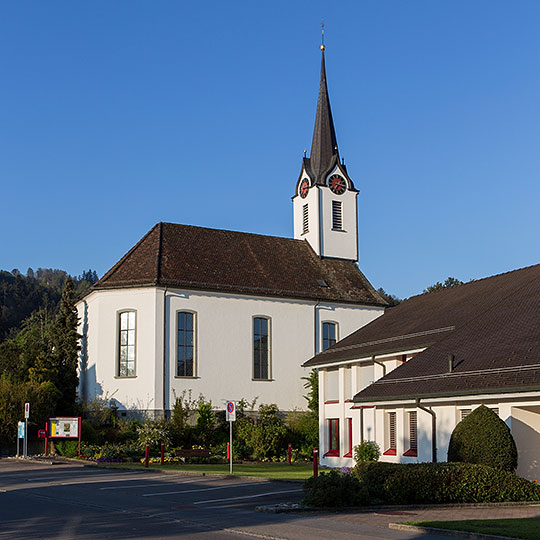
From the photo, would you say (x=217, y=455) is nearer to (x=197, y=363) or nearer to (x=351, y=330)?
(x=197, y=363)

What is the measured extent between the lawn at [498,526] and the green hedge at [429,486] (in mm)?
2711

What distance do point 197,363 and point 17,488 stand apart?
20831 mm

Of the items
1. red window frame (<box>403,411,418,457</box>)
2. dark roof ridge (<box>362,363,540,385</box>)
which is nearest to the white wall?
red window frame (<box>403,411,418,457</box>)

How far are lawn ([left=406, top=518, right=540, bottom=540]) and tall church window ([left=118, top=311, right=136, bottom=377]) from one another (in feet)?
95.5

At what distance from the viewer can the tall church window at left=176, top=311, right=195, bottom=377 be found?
4106cm

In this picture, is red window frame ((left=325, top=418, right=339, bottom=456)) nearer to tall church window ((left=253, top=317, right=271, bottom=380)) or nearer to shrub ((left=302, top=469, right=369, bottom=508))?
tall church window ((left=253, top=317, right=271, bottom=380))

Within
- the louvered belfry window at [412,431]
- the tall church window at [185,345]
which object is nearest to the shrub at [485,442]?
the louvered belfry window at [412,431]

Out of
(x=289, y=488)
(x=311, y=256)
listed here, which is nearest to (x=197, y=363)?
(x=311, y=256)

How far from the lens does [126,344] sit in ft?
136

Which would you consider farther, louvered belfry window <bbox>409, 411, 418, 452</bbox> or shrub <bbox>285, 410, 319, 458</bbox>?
shrub <bbox>285, 410, 319, 458</bbox>

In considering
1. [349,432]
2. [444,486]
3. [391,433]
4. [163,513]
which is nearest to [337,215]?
[349,432]

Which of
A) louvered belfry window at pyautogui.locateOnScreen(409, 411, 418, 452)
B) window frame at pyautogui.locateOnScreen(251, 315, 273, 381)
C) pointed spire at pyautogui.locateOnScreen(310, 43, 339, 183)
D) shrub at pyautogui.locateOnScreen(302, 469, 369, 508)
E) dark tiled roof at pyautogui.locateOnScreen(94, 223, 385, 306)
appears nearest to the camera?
shrub at pyautogui.locateOnScreen(302, 469, 369, 508)

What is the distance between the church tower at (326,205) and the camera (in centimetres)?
5038

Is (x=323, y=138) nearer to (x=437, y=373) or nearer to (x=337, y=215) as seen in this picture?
(x=337, y=215)
